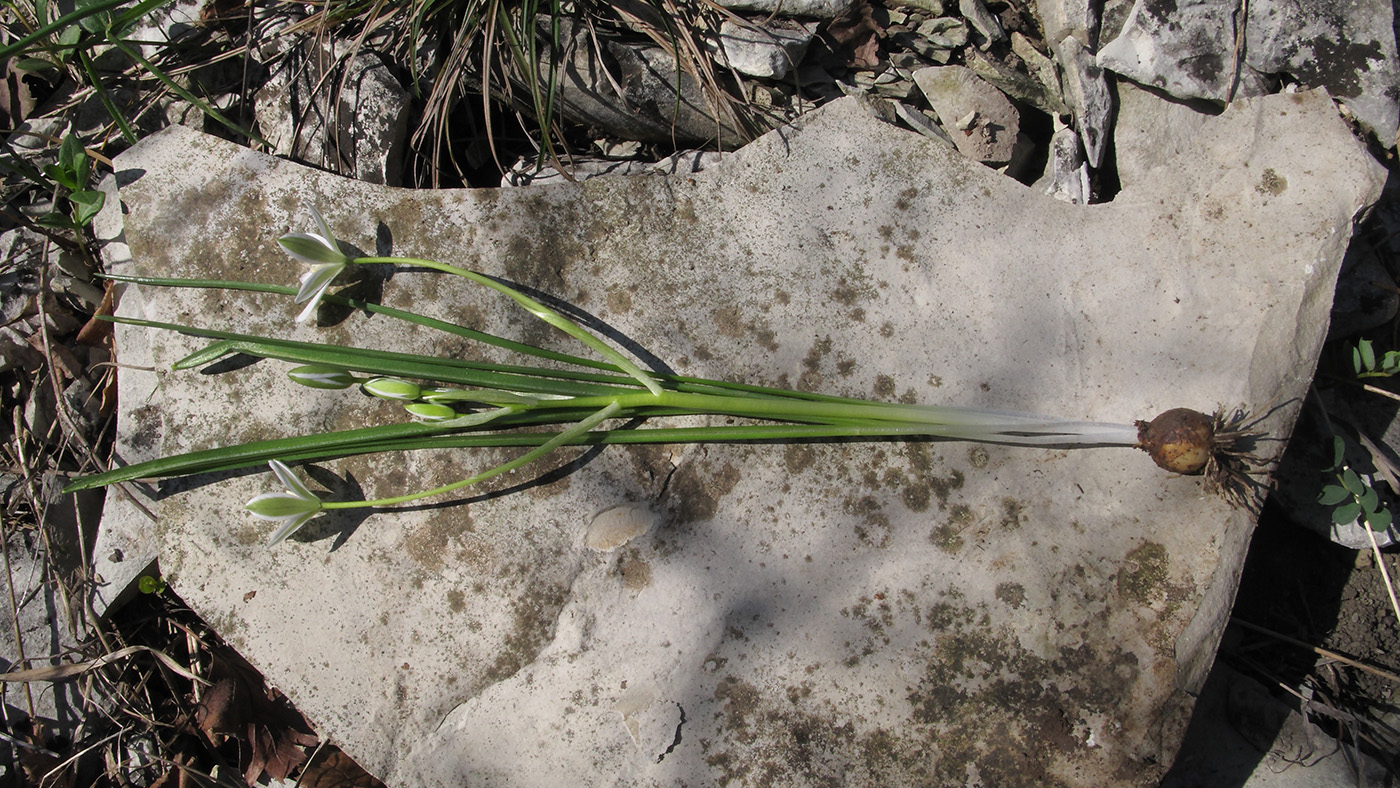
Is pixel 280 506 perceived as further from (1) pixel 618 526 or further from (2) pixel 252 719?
(2) pixel 252 719

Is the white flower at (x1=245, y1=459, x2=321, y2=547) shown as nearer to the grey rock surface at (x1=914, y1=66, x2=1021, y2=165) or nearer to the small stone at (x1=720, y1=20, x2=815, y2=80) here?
the small stone at (x1=720, y1=20, x2=815, y2=80)

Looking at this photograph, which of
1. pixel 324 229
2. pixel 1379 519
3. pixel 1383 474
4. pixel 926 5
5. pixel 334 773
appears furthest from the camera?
pixel 926 5

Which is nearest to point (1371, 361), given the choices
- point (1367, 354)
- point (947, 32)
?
point (1367, 354)

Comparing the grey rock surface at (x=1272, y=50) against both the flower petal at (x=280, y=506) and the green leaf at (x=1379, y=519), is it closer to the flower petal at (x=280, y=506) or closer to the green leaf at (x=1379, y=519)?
the green leaf at (x=1379, y=519)

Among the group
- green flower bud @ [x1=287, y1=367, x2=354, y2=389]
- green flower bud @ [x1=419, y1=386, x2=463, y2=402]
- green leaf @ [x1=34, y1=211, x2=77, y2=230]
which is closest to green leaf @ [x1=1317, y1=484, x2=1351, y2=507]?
green flower bud @ [x1=419, y1=386, x2=463, y2=402]

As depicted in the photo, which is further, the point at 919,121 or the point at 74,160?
the point at 919,121

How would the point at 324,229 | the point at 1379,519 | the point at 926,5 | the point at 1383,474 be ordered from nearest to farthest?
the point at 324,229 → the point at 1379,519 → the point at 1383,474 → the point at 926,5

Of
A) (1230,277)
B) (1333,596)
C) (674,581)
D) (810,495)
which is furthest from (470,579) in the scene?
(1333,596)
